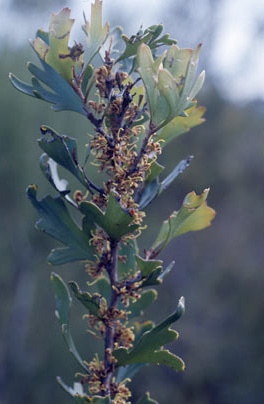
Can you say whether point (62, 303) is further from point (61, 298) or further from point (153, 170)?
point (153, 170)

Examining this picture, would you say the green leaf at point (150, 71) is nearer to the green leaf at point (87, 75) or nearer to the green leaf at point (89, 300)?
the green leaf at point (87, 75)

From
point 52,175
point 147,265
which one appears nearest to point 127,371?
point 147,265

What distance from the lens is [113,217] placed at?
1.71ft

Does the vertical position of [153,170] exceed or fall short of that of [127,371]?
it exceeds it

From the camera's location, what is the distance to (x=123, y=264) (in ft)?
2.18

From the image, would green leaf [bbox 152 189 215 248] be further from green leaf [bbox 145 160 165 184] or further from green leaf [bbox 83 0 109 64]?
green leaf [bbox 83 0 109 64]

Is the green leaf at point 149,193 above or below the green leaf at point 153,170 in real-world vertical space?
below

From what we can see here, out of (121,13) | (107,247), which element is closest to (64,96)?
(107,247)

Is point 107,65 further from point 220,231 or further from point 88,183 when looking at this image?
point 220,231

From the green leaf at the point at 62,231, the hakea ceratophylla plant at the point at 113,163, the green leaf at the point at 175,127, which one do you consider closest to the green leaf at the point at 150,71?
the hakea ceratophylla plant at the point at 113,163

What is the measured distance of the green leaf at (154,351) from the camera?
0.54m

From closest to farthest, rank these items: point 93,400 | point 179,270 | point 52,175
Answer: point 93,400 < point 52,175 < point 179,270

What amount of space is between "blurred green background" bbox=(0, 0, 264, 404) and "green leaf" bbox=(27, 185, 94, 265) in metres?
2.63

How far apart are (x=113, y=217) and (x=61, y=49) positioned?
9.4 inches
